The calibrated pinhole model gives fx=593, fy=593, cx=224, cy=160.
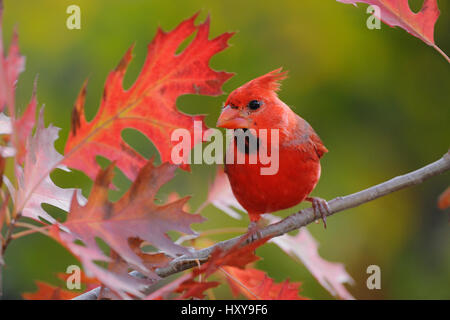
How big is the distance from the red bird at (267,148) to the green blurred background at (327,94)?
4.21 feet

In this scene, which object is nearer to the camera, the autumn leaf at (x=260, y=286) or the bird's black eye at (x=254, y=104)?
the autumn leaf at (x=260, y=286)

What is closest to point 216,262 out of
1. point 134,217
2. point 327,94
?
point 134,217

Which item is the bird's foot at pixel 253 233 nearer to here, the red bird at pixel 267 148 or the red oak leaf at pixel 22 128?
the red bird at pixel 267 148

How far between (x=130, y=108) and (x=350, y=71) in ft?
7.77

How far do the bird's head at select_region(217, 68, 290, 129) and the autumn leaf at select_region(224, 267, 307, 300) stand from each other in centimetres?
33

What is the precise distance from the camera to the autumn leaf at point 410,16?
102cm

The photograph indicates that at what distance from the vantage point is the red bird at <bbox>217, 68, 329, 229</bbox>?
1.33 meters

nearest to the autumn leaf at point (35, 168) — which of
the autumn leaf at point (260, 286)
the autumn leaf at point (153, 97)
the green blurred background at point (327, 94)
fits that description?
the autumn leaf at point (153, 97)

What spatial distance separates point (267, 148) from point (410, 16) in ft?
1.62

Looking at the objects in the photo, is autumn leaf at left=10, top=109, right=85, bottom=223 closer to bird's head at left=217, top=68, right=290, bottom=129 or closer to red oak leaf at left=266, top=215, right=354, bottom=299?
bird's head at left=217, top=68, right=290, bottom=129

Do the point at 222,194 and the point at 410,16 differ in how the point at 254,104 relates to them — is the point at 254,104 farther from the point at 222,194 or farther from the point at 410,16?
the point at 410,16

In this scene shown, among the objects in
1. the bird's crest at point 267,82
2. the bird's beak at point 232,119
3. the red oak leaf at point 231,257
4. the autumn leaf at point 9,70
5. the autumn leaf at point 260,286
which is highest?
the bird's crest at point 267,82

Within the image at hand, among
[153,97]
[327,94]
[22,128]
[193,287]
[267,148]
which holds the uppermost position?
[327,94]

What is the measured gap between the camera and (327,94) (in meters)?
2.96
